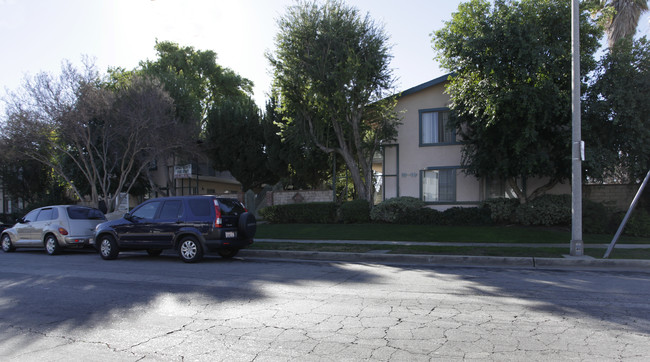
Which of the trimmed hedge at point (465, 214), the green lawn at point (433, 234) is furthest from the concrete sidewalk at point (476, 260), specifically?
the trimmed hedge at point (465, 214)

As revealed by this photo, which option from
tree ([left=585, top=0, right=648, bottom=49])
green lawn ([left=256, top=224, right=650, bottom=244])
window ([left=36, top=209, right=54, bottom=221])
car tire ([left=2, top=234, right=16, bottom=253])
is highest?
tree ([left=585, top=0, right=648, bottom=49])

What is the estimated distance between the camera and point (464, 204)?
20938 millimetres

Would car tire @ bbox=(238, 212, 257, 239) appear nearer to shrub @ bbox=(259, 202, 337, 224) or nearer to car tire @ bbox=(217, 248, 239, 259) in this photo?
car tire @ bbox=(217, 248, 239, 259)

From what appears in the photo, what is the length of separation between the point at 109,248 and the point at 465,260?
9.74 meters

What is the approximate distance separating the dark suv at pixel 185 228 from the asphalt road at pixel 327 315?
5.53ft

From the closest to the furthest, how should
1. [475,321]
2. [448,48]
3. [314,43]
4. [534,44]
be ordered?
[475,321] → [534,44] → [448,48] → [314,43]

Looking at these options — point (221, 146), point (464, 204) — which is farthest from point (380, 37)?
point (221, 146)

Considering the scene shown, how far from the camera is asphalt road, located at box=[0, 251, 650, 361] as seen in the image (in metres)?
4.90

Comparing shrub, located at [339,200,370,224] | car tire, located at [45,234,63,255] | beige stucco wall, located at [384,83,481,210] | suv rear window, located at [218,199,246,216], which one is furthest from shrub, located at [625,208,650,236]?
car tire, located at [45,234,63,255]

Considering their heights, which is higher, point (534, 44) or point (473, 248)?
point (534, 44)

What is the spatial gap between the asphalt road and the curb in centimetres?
96

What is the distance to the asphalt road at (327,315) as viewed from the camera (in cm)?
490

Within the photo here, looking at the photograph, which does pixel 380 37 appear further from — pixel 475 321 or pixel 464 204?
pixel 475 321

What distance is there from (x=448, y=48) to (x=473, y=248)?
8850mm
